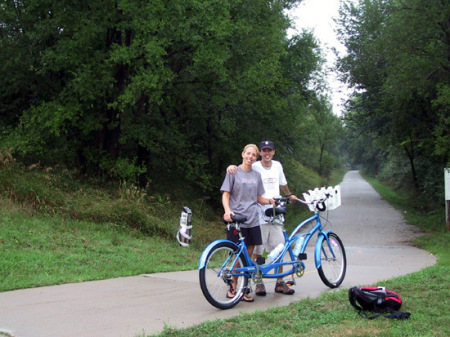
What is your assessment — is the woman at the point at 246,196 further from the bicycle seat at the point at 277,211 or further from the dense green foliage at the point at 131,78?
the dense green foliage at the point at 131,78

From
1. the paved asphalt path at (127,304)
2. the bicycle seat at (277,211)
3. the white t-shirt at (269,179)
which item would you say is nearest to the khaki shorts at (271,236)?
the bicycle seat at (277,211)

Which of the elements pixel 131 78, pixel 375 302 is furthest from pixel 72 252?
pixel 131 78

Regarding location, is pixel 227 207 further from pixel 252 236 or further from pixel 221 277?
pixel 221 277

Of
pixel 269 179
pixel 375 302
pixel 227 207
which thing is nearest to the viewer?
pixel 375 302

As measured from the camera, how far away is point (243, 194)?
6117 mm

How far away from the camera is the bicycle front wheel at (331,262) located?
6793mm

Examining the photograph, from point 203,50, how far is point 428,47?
8338 millimetres

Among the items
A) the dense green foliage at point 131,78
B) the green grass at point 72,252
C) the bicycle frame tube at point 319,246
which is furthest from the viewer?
the dense green foliage at point 131,78

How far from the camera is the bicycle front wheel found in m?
6.79

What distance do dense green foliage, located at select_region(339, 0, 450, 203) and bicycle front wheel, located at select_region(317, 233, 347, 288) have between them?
36.3 feet

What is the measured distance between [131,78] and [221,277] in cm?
1044

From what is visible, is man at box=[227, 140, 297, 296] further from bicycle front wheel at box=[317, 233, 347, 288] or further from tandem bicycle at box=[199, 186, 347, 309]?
bicycle front wheel at box=[317, 233, 347, 288]

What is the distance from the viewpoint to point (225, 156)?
22.7m

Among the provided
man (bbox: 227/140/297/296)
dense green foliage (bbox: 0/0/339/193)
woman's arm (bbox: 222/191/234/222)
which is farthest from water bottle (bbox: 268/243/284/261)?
dense green foliage (bbox: 0/0/339/193)
